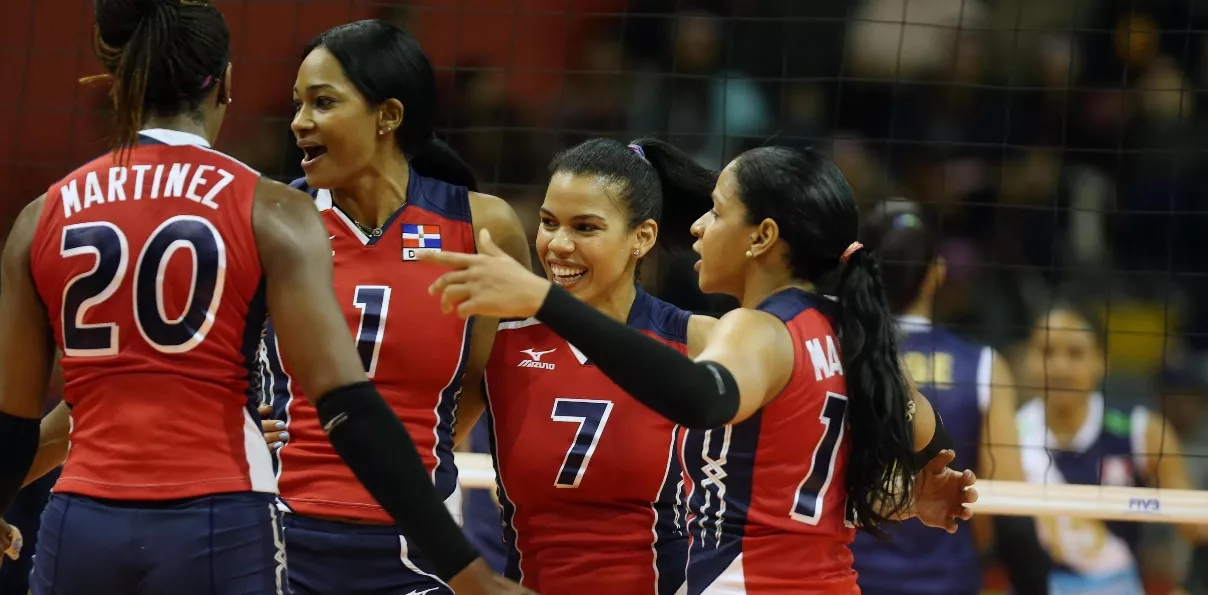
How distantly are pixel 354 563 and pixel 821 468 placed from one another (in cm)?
112

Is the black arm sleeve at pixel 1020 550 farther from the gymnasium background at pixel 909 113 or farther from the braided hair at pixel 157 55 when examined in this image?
the braided hair at pixel 157 55

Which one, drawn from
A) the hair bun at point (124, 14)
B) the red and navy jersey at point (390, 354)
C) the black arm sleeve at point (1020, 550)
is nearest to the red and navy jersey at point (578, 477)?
the red and navy jersey at point (390, 354)

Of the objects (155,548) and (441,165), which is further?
(441,165)

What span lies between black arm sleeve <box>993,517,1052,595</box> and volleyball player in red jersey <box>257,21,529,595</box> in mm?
3196

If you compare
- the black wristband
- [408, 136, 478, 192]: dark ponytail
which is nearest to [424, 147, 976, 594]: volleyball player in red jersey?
the black wristband

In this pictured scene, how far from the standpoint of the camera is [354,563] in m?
3.27

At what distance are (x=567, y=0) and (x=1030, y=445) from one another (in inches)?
131

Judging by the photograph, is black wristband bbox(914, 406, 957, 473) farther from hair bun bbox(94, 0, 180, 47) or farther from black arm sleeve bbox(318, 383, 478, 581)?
hair bun bbox(94, 0, 180, 47)

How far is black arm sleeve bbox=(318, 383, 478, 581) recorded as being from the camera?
8.15 ft

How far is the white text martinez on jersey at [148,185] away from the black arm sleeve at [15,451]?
421mm

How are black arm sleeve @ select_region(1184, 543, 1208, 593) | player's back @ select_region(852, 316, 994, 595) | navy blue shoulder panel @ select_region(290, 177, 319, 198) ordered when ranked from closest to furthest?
1. navy blue shoulder panel @ select_region(290, 177, 319, 198)
2. player's back @ select_region(852, 316, 994, 595)
3. black arm sleeve @ select_region(1184, 543, 1208, 593)

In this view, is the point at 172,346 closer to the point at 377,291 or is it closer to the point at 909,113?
the point at 377,291

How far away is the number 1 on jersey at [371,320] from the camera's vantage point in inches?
133

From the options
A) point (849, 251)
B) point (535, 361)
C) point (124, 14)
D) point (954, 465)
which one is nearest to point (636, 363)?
point (849, 251)
